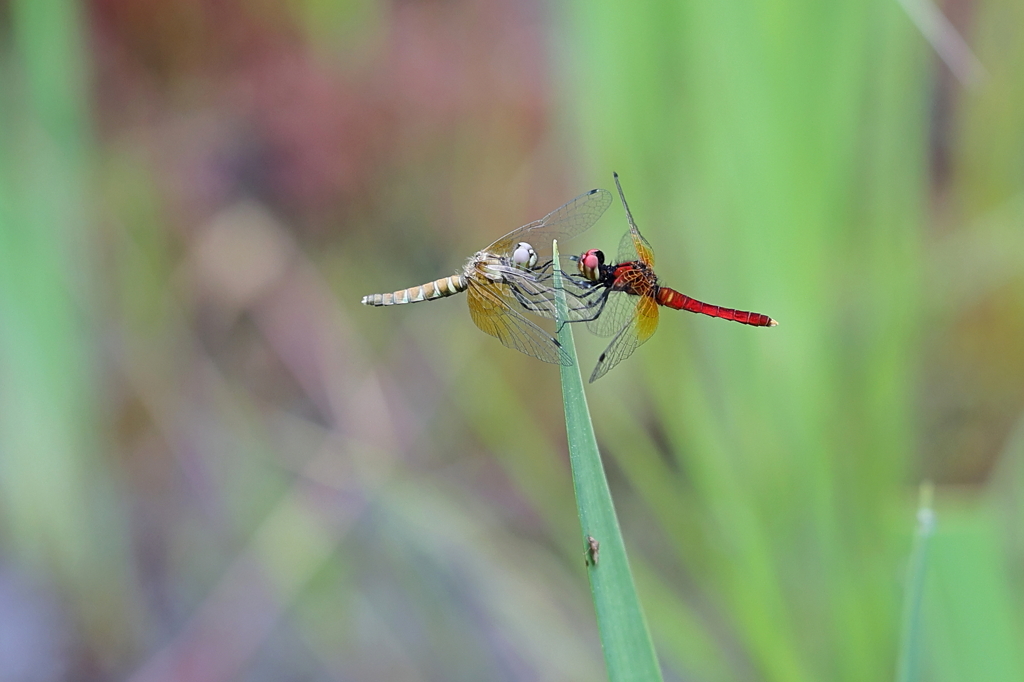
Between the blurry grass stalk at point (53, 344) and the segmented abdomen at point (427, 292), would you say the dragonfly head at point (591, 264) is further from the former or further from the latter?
the blurry grass stalk at point (53, 344)

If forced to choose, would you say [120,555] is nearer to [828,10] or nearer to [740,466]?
[740,466]

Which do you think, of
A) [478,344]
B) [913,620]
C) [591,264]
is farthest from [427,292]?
[478,344]

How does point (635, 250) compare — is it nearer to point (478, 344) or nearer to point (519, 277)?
point (519, 277)

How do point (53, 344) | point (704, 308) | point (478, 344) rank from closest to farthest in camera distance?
point (704, 308), point (53, 344), point (478, 344)

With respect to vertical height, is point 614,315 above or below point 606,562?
above

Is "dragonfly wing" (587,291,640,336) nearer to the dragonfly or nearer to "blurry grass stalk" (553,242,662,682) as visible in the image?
the dragonfly

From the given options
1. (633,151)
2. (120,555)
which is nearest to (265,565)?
(120,555)

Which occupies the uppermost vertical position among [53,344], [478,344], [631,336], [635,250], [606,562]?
[478,344]

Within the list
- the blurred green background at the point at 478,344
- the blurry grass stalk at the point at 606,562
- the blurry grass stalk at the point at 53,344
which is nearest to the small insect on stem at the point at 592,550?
the blurry grass stalk at the point at 606,562
